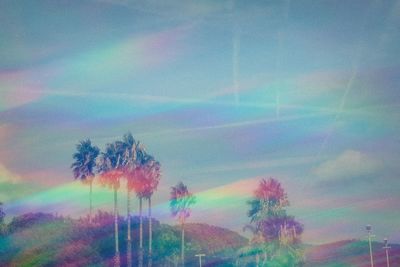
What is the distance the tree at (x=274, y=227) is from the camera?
84875mm

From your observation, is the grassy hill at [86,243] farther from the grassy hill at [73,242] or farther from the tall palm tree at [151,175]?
the tall palm tree at [151,175]

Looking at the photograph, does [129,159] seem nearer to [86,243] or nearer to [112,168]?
[112,168]

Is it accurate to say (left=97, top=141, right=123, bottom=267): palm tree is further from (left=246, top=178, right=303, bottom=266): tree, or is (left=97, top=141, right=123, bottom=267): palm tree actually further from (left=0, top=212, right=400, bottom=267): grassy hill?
(left=246, top=178, right=303, bottom=266): tree

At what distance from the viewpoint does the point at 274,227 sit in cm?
8644

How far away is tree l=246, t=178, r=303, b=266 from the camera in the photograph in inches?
3342

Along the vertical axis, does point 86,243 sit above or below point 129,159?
below

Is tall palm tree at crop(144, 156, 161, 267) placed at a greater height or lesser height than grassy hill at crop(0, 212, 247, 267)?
greater

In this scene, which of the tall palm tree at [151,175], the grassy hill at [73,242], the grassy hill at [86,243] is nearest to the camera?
the grassy hill at [73,242]

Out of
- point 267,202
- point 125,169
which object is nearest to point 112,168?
point 125,169

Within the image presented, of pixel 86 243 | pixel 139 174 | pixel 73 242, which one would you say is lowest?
pixel 86 243

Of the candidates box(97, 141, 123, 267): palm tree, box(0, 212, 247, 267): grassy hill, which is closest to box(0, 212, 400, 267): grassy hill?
box(0, 212, 247, 267): grassy hill

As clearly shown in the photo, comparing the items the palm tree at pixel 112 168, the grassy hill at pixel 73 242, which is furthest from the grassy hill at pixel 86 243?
the palm tree at pixel 112 168

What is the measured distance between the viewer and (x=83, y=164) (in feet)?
265

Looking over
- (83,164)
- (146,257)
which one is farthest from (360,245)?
(83,164)
